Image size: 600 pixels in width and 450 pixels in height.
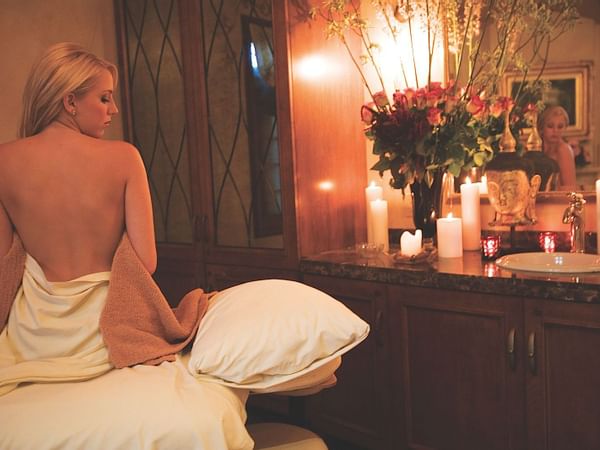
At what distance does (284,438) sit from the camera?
66.6 inches

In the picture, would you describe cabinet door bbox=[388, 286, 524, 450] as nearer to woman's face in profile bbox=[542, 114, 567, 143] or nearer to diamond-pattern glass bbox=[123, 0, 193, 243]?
woman's face in profile bbox=[542, 114, 567, 143]

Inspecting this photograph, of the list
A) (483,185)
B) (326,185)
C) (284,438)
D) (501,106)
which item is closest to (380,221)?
(326,185)

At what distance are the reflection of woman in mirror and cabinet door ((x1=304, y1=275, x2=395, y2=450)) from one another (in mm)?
793

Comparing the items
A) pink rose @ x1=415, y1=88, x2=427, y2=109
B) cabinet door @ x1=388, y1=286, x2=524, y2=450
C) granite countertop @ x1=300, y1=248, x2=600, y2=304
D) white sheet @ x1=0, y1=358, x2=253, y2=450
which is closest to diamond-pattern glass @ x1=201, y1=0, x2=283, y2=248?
granite countertop @ x1=300, y1=248, x2=600, y2=304

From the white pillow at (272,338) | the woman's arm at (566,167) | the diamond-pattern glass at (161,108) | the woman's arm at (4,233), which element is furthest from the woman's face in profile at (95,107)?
the woman's arm at (566,167)

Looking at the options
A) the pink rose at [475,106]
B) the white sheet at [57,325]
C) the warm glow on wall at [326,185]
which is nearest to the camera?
the white sheet at [57,325]

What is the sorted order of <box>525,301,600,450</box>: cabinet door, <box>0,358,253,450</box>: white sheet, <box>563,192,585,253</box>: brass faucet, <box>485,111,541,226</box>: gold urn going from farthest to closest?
<box>485,111,541,226</box>: gold urn, <box>563,192,585,253</box>: brass faucet, <box>525,301,600,450</box>: cabinet door, <box>0,358,253,450</box>: white sheet

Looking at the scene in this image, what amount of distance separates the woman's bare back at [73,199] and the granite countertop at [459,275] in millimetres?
934

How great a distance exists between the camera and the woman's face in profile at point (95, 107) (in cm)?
168

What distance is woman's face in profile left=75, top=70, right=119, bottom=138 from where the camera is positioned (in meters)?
1.68

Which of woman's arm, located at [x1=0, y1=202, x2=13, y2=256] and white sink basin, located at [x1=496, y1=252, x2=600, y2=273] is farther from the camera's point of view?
white sink basin, located at [x1=496, y1=252, x2=600, y2=273]

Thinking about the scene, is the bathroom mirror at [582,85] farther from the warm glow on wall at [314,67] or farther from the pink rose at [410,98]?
the warm glow on wall at [314,67]

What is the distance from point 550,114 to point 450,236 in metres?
0.59

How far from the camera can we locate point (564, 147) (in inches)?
95.3
